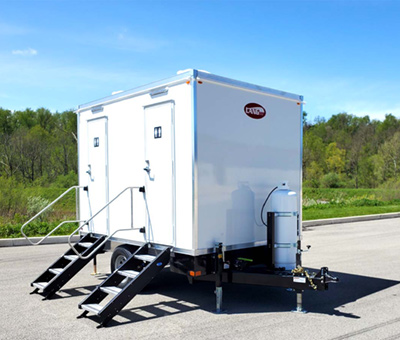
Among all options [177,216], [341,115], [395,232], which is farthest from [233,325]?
[341,115]

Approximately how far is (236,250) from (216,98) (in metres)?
2.15

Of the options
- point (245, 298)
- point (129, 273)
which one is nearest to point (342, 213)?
point (245, 298)

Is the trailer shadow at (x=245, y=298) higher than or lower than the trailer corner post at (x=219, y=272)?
lower

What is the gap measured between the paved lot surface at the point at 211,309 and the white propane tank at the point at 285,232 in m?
0.64

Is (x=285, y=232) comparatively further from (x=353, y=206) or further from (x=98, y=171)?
(x=353, y=206)

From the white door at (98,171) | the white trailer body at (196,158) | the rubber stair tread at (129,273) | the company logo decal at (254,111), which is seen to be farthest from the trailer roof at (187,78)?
the rubber stair tread at (129,273)

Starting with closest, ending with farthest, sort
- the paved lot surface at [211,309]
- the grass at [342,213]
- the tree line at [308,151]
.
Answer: the paved lot surface at [211,309] < the grass at [342,213] < the tree line at [308,151]

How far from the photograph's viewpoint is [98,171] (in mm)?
7844

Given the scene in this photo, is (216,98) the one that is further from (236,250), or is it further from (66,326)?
(66,326)

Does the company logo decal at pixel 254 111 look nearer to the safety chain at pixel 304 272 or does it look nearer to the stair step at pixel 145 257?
the safety chain at pixel 304 272

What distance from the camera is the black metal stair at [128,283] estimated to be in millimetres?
5617

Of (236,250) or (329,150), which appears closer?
(236,250)

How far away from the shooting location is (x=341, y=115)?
8406 centimetres

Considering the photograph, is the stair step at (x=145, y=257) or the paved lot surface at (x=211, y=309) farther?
the stair step at (x=145, y=257)
